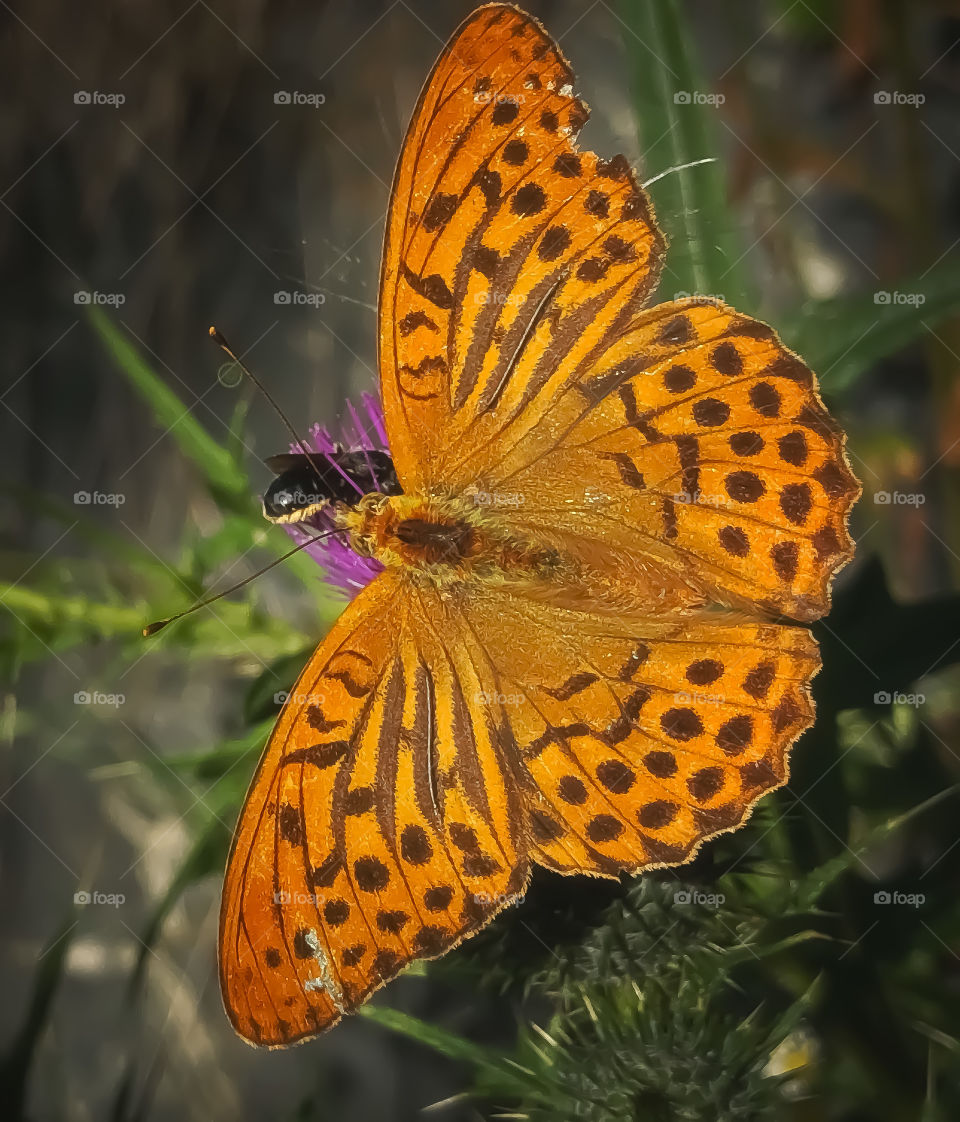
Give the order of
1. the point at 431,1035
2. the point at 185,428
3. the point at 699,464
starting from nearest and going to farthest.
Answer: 1. the point at 699,464
2. the point at 431,1035
3. the point at 185,428

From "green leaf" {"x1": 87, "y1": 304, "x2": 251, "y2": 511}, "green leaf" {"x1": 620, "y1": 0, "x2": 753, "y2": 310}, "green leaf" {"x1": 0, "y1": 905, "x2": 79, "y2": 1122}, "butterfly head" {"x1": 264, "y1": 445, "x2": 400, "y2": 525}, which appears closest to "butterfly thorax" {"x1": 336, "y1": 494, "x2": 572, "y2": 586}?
"butterfly head" {"x1": 264, "y1": 445, "x2": 400, "y2": 525}

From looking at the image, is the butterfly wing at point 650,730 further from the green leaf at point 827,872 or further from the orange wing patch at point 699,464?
the green leaf at point 827,872

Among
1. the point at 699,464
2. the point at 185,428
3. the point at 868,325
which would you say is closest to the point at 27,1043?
the point at 185,428

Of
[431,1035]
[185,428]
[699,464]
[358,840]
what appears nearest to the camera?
[358,840]

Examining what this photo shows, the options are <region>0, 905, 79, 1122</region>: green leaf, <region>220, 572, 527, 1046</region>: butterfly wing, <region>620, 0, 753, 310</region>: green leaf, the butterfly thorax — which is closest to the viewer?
<region>220, 572, 527, 1046</region>: butterfly wing

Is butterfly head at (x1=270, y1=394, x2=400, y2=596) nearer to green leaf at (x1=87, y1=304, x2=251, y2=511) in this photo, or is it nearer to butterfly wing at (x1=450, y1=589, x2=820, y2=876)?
green leaf at (x1=87, y1=304, x2=251, y2=511)

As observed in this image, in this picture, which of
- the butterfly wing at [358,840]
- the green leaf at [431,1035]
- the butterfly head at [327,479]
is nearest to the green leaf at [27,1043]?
the green leaf at [431,1035]

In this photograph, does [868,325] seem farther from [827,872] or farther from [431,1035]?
[431,1035]
